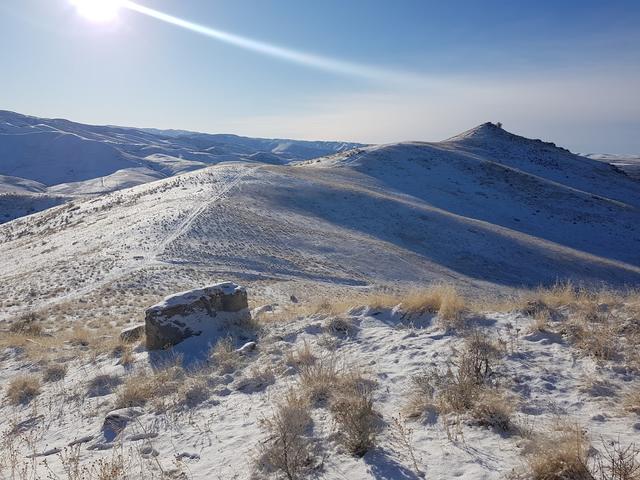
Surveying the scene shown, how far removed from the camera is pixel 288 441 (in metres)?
4.62

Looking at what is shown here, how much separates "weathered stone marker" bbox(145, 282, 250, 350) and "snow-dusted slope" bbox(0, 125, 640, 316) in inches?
324

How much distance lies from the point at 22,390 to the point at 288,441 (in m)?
5.48

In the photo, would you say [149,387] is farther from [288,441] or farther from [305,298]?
[305,298]

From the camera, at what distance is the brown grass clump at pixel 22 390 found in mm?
7312

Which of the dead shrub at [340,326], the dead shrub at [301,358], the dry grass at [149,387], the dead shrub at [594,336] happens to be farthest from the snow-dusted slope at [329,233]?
the dead shrub at [594,336]

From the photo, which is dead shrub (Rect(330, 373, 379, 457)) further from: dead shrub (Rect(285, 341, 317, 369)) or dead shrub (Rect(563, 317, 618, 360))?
dead shrub (Rect(563, 317, 618, 360))

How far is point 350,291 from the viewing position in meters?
19.1

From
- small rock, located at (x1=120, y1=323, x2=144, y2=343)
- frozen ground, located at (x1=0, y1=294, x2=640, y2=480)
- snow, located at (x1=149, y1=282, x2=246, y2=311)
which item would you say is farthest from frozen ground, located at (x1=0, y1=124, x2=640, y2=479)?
snow, located at (x1=149, y1=282, x2=246, y2=311)

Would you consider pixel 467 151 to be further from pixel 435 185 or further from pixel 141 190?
pixel 141 190

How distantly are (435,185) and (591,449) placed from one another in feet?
151

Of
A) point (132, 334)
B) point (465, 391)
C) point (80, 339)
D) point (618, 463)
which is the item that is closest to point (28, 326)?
point (80, 339)

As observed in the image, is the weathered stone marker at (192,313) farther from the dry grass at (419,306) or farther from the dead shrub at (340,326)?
the dead shrub at (340,326)

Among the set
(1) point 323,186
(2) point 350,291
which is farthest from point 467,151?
(2) point 350,291

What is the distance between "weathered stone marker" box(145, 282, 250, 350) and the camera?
891 cm
